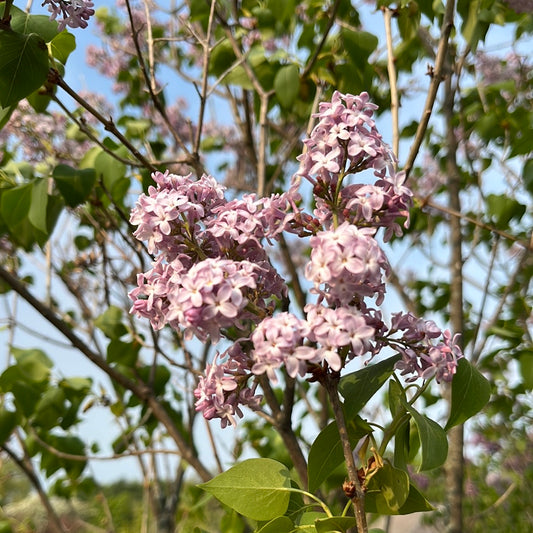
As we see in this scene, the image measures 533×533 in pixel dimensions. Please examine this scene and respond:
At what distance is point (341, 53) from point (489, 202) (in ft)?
2.16

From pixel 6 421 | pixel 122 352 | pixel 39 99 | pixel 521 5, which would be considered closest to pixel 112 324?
pixel 122 352

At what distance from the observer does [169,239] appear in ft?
2.35

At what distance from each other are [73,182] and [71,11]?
431 millimetres

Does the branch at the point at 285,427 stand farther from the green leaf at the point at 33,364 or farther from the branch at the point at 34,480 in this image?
the branch at the point at 34,480

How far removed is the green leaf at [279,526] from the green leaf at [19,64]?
734 millimetres

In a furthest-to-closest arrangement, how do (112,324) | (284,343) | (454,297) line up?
1. (454,297)
2. (112,324)
3. (284,343)

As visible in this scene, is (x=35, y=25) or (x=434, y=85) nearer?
(x=35, y=25)

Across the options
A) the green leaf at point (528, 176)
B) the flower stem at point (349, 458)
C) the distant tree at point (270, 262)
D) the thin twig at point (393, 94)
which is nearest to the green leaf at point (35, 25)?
the distant tree at point (270, 262)

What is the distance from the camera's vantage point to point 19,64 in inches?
36.4

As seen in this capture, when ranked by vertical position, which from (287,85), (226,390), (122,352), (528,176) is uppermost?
(287,85)

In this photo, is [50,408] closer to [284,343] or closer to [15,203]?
[15,203]

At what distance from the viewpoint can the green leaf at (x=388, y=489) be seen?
26.5 inches

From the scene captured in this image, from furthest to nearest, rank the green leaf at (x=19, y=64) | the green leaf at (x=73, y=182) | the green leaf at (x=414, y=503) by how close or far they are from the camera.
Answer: the green leaf at (x=73, y=182)
the green leaf at (x=19, y=64)
the green leaf at (x=414, y=503)

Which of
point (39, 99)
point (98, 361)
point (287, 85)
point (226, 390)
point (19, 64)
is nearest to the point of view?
point (226, 390)
